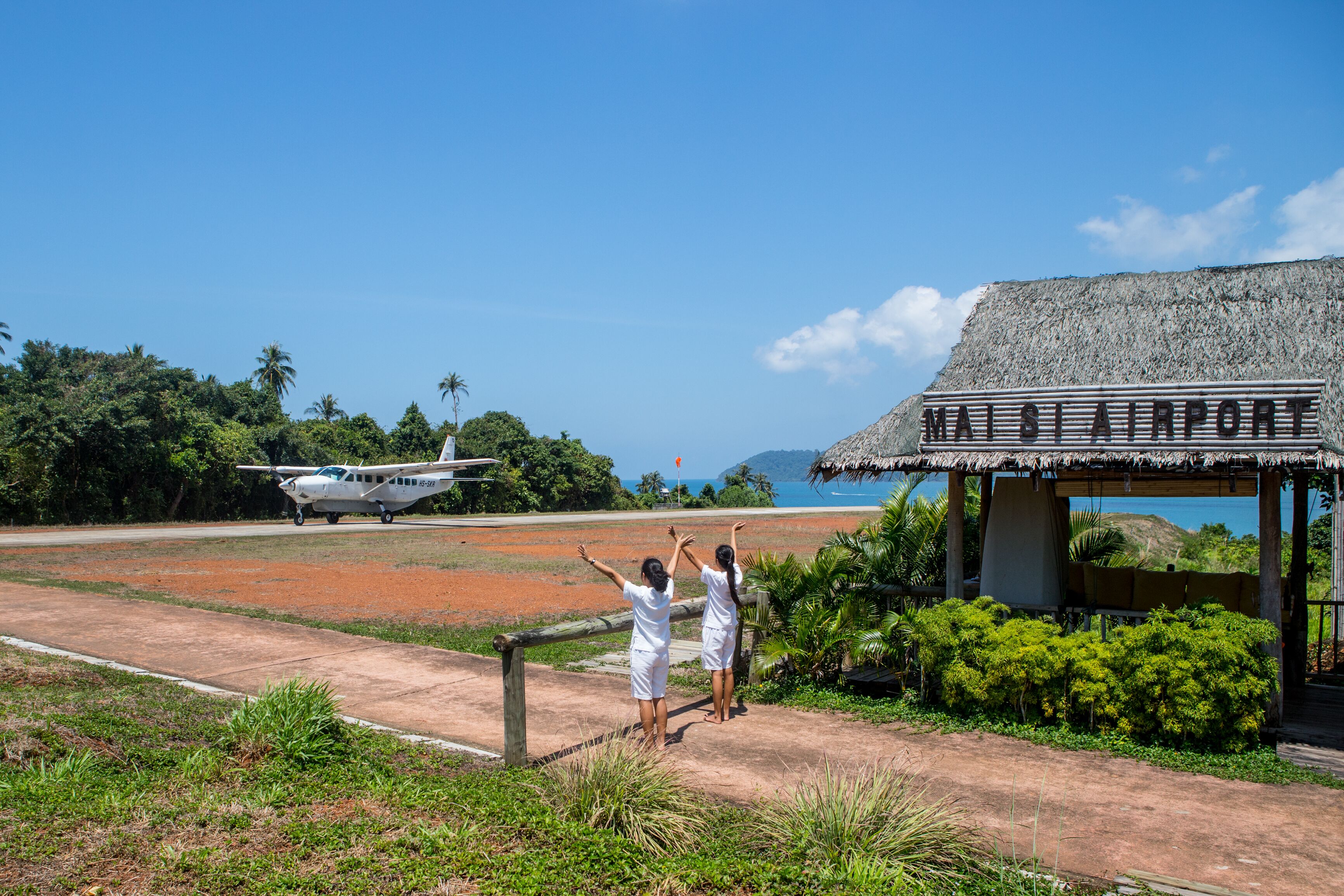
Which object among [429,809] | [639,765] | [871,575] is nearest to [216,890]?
[429,809]

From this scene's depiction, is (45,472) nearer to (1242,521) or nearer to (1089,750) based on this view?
(1089,750)

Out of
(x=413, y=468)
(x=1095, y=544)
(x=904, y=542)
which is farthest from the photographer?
(x=413, y=468)

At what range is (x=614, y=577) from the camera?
6188 mm

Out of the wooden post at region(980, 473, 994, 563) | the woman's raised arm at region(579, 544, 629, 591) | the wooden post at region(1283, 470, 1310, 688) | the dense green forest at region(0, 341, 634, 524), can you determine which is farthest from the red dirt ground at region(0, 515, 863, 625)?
the dense green forest at region(0, 341, 634, 524)

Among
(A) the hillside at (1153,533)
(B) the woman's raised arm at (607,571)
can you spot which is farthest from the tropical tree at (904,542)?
(A) the hillside at (1153,533)

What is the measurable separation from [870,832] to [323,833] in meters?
2.85

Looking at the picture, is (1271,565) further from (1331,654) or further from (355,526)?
(355,526)

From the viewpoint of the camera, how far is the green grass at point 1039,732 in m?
6.12

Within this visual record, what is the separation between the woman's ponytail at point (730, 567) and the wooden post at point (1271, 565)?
13.9ft

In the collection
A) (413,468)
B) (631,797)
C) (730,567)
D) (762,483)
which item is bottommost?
(631,797)

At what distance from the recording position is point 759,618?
8578 millimetres

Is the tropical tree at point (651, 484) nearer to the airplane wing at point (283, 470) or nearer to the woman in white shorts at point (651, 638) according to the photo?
the airplane wing at point (283, 470)

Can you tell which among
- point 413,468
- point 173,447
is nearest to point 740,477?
point 413,468

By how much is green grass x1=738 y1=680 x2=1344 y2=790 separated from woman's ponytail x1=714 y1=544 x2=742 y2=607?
5.20ft
